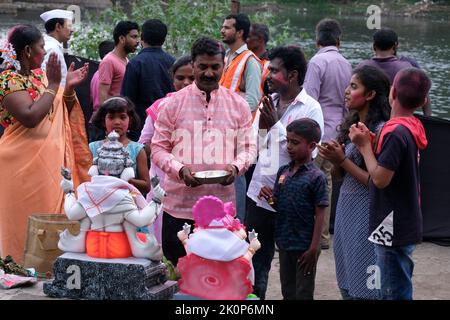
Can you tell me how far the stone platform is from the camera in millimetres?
3994

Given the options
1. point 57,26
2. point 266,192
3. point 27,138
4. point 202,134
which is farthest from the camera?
point 57,26

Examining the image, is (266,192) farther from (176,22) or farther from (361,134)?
(176,22)

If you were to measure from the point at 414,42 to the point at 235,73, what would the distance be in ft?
58.9

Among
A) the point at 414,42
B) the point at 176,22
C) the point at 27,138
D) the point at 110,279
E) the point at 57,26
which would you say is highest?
the point at 57,26

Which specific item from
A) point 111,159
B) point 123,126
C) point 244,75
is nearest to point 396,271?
point 111,159

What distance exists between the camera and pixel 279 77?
4945 millimetres

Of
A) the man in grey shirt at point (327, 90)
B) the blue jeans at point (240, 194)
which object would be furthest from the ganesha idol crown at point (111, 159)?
the man in grey shirt at point (327, 90)

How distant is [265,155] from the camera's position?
16.2 ft

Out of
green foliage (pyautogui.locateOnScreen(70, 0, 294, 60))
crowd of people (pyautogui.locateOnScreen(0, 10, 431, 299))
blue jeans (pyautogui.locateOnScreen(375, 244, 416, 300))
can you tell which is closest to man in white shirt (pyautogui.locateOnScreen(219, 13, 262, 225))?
crowd of people (pyautogui.locateOnScreen(0, 10, 431, 299))

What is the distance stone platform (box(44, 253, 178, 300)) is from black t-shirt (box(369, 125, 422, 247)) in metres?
1.05
